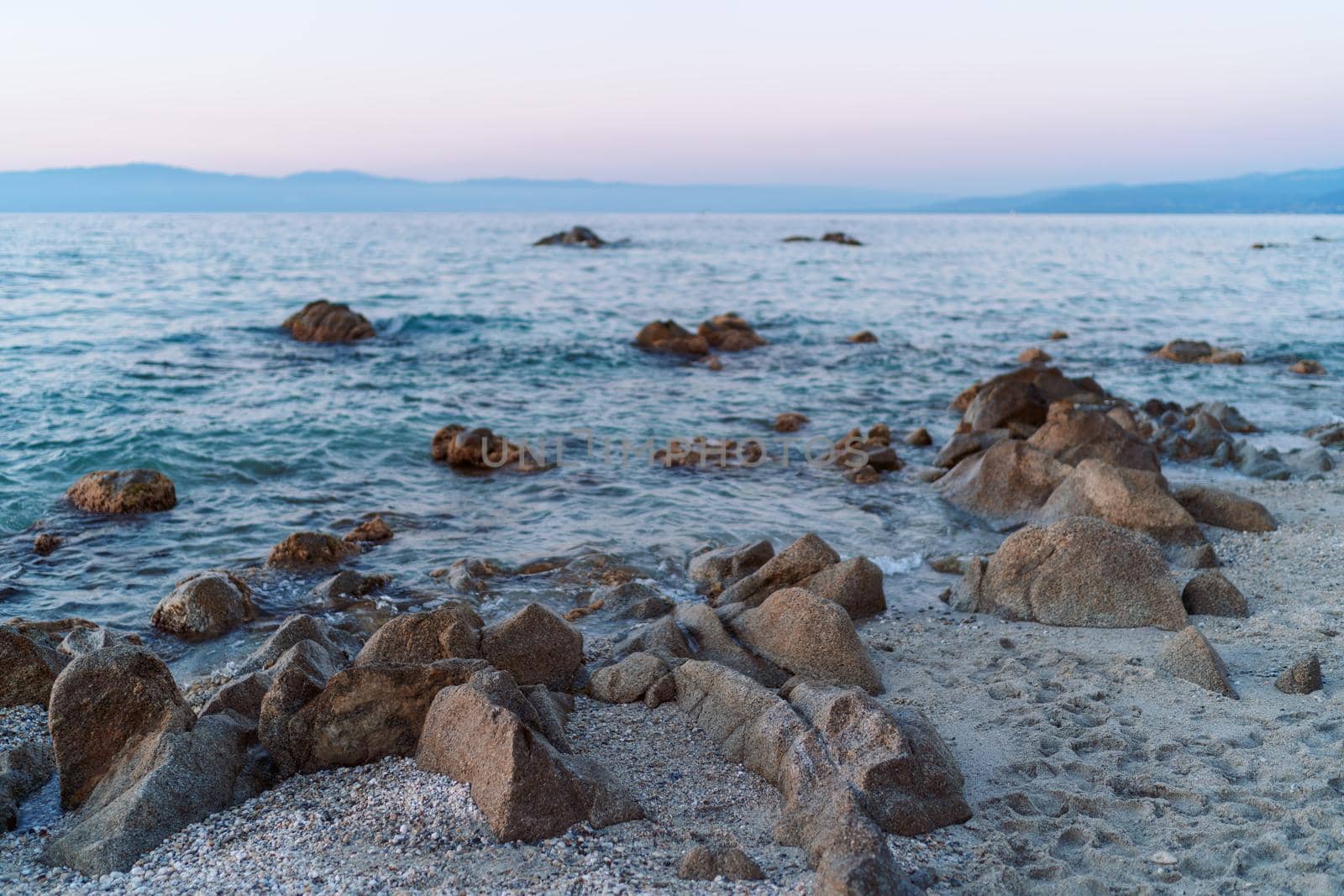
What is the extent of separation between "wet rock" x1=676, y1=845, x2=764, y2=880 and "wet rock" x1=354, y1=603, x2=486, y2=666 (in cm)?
226

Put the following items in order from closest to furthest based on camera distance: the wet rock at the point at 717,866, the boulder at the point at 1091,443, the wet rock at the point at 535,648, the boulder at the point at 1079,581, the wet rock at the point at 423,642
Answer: the wet rock at the point at 717,866, the wet rock at the point at 423,642, the wet rock at the point at 535,648, the boulder at the point at 1079,581, the boulder at the point at 1091,443

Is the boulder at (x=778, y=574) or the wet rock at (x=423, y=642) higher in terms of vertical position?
the wet rock at (x=423, y=642)

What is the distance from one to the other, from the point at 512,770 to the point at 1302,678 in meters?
4.68

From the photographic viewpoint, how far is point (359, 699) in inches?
196

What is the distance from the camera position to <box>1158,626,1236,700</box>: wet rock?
18.7ft

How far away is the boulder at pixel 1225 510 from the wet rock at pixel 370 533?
7.94m

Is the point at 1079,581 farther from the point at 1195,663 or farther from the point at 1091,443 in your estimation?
the point at 1091,443

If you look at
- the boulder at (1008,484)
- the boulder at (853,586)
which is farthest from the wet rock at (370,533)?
the boulder at (1008,484)

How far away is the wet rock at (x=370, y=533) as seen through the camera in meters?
9.42

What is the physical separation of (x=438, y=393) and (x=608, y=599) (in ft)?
34.4

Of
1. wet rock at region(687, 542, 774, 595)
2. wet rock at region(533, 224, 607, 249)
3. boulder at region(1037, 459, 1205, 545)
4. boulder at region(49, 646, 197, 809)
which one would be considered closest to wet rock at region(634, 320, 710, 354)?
boulder at region(1037, 459, 1205, 545)

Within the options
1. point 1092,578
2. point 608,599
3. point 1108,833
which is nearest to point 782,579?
point 608,599

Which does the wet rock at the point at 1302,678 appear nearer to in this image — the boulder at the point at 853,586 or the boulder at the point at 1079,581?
the boulder at the point at 1079,581

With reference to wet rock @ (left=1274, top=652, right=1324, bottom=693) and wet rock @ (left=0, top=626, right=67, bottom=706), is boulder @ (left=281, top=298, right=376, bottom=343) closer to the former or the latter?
wet rock @ (left=0, top=626, right=67, bottom=706)
